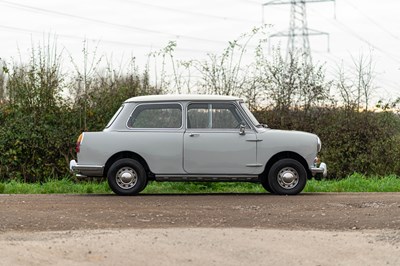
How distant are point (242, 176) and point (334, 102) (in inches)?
240

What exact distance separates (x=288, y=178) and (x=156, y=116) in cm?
261

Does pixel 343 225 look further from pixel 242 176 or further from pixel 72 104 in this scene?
pixel 72 104

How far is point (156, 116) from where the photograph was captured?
54.4 feet

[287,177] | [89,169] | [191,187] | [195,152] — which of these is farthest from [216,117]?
[191,187]

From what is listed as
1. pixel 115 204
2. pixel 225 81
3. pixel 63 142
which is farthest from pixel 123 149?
pixel 225 81

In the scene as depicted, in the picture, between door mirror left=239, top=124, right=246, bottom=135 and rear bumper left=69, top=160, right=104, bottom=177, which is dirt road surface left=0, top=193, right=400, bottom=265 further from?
door mirror left=239, top=124, right=246, bottom=135

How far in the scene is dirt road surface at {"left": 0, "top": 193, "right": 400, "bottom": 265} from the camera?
9109mm

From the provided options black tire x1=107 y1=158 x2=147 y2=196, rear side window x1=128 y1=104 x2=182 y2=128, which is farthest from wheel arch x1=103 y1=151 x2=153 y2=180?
rear side window x1=128 y1=104 x2=182 y2=128

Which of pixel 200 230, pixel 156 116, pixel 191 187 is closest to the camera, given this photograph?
pixel 200 230

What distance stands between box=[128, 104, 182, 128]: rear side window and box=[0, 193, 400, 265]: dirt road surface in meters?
1.31

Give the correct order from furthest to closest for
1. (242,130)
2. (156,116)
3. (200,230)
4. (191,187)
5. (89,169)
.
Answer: (191,187) < (156,116) < (242,130) < (89,169) < (200,230)

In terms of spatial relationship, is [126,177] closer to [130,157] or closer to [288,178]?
[130,157]

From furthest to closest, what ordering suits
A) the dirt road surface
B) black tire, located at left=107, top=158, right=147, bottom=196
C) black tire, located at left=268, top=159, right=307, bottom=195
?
black tire, located at left=268, top=159, right=307, bottom=195, black tire, located at left=107, top=158, right=147, bottom=196, the dirt road surface

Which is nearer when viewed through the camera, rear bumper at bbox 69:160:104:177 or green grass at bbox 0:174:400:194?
rear bumper at bbox 69:160:104:177
